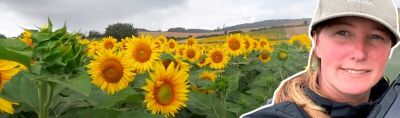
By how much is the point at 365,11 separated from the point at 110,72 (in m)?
1.24

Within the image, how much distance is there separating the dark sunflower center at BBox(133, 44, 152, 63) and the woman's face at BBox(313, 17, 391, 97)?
5.20 feet

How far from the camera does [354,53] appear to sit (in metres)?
1.79

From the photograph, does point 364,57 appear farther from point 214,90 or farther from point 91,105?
point 214,90

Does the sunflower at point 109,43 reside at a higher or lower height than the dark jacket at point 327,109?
lower

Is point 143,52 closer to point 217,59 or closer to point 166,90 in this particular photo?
point 166,90

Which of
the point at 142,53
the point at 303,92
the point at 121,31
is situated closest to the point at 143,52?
the point at 142,53

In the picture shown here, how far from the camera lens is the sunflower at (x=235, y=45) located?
5856mm

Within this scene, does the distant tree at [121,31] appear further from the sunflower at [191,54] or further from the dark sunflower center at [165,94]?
the dark sunflower center at [165,94]

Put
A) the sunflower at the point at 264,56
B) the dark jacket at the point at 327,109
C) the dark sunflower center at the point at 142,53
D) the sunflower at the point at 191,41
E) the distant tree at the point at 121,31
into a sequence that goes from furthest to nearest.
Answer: the distant tree at the point at 121,31
the sunflower at the point at 191,41
the sunflower at the point at 264,56
the dark sunflower center at the point at 142,53
the dark jacket at the point at 327,109

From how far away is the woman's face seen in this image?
1.79 metres

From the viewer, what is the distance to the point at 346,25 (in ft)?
5.94

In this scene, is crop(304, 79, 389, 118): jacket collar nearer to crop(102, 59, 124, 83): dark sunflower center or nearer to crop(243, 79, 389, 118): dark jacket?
crop(243, 79, 389, 118): dark jacket

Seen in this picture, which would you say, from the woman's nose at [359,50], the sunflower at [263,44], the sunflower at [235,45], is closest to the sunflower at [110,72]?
the woman's nose at [359,50]

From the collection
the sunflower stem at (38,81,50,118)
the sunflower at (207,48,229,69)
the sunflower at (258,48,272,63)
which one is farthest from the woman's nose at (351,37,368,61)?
the sunflower at (258,48,272,63)
